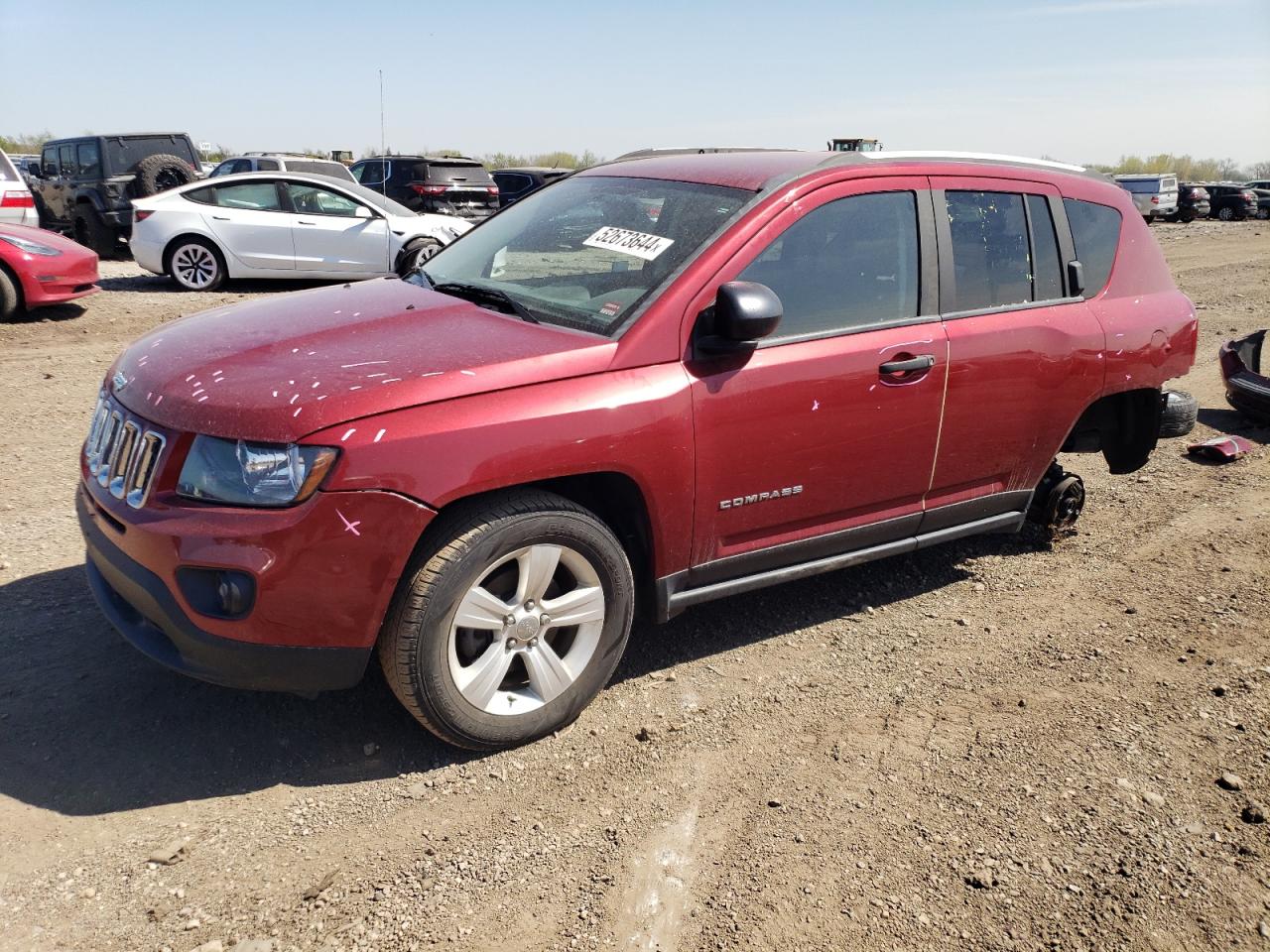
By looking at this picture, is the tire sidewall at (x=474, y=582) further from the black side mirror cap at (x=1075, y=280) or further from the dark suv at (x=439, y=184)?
the dark suv at (x=439, y=184)

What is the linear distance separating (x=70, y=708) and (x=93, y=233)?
14.2m

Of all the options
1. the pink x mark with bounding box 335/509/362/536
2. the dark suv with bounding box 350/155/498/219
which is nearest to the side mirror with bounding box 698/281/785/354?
the pink x mark with bounding box 335/509/362/536

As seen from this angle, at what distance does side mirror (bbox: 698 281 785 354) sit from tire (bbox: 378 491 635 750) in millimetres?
721

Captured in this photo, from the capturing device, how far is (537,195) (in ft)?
14.9

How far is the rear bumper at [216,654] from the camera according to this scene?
2.83 metres

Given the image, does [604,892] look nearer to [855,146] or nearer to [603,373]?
[603,373]

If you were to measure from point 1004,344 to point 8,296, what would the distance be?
29.8 feet

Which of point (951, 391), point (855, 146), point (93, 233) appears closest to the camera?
point (951, 391)

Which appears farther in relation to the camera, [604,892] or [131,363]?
[131,363]

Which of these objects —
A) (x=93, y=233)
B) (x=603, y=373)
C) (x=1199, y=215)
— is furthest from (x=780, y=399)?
(x=1199, y=215)

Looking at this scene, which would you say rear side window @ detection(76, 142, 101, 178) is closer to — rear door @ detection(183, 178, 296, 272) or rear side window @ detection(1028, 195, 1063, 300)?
rear door @ detection(183, 178, 296, 272)

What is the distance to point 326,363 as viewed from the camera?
305cm

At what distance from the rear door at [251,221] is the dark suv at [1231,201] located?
34740 mm

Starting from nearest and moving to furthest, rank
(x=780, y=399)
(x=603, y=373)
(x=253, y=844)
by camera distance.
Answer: (x=253, y=844) < (x=603, y=373) < (x=780, y=399)
